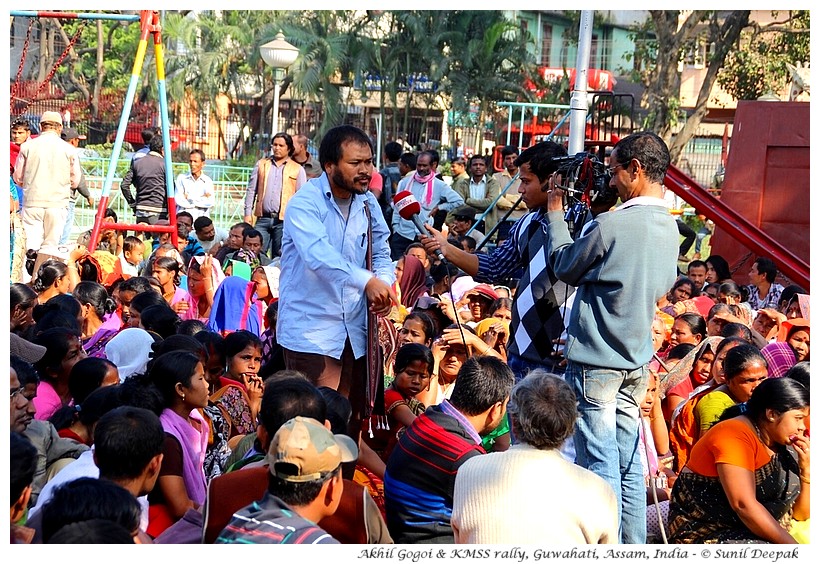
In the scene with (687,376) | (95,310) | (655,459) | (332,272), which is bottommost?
(655,459)

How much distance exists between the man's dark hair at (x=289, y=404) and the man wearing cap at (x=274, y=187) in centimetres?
727

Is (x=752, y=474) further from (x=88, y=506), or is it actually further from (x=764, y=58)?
(x=764, y=58)

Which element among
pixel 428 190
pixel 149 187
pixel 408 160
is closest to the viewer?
pixel 149 187

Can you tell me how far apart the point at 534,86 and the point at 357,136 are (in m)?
27.8

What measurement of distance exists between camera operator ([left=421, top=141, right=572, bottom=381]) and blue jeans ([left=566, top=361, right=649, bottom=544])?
35cm

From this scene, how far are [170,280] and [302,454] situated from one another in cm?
567

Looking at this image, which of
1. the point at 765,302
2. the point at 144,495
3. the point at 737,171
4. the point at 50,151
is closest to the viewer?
the point at 144,495

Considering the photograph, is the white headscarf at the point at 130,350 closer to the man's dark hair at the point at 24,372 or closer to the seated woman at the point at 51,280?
the man's dark hair at the point at 24,372

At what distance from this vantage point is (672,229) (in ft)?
14.5

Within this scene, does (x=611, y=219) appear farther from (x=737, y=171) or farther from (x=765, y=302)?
(x=737, y=171)

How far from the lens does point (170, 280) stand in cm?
870

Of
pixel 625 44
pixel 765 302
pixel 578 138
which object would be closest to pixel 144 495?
pixel 578 138

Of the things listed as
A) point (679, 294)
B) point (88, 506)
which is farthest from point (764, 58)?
point (88, 506)

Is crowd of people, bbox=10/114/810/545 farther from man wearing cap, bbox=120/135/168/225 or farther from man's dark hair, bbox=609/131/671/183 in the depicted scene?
man wearing cap, bbox=120/135/168/225
